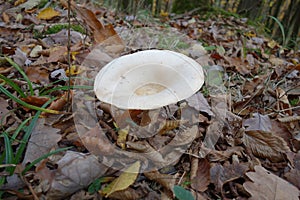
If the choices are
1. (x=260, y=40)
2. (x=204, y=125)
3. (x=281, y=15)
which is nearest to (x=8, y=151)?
(x=204, y=125)

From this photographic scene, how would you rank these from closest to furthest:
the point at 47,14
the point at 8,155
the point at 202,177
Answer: the point at 8,155
the point at 202,177
the point at 47,14

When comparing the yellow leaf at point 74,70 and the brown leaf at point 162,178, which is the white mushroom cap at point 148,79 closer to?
the brown leaf at point 162,178

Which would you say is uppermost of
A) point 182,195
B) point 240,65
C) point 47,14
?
point 47,14

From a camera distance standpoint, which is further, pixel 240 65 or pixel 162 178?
pixel 240 65

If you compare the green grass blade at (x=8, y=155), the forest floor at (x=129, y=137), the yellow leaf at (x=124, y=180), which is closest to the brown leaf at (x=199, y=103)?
the forest floor at (x=129, y=137)

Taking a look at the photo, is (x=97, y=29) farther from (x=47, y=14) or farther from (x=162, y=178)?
(x=162, y=178)

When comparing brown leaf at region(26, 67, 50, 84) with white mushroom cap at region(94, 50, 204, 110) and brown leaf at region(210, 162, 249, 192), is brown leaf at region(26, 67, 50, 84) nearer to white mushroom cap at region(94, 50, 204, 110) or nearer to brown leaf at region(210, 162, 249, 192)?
white mushroom cap at region(94, 50, 204, 110)

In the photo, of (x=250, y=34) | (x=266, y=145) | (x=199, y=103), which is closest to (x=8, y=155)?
(x=199, y=103)
